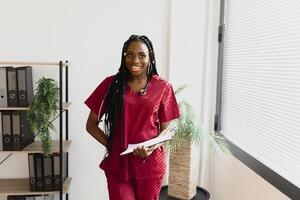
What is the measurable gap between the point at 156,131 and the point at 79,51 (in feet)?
4.22

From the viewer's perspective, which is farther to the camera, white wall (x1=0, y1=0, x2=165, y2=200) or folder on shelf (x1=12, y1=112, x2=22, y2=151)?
white wall (x1=0, y1=0, x2=165, y2=200)

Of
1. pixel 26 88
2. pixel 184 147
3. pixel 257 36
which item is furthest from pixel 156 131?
pixel 26 88

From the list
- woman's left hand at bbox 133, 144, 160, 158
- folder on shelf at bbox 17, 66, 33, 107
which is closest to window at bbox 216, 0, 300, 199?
woman's left hand at bbox 133, 144, 160, 158

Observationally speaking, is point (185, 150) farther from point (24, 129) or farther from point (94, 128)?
point (24, 129)

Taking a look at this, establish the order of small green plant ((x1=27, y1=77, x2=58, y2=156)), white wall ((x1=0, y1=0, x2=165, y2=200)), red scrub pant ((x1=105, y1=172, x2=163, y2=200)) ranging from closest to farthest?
red scrub pant ((x1=105, y1=172, x2=163, y2=200)) < small green plant ((x1=27, y1=77, x2=58, y2=156)) < white wall ((x1=0, y1=0, x2=165, y2=200))

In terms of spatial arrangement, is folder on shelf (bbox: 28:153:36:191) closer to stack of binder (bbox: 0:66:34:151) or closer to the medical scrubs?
stack of binder (bbox: 0:66:34:151)

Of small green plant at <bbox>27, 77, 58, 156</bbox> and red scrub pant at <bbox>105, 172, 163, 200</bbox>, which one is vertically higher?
small green plant at <bbox>27, 77, 58, 156</bbox>

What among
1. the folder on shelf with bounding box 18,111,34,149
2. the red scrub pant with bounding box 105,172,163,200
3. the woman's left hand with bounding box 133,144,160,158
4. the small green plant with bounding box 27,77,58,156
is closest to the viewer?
the woman's left hand with bounding box 133,144,160,158

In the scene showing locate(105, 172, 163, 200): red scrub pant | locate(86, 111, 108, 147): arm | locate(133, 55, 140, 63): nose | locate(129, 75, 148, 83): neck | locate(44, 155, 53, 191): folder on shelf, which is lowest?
locate(44, 155, 53, 191): folder on shelf

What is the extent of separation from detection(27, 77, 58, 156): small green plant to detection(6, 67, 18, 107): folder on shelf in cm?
16

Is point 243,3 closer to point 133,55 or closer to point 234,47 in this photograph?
point 234,47

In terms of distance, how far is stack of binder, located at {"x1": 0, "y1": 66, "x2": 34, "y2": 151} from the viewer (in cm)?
237

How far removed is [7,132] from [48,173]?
1.43 feet

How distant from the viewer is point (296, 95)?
168 centimetres
